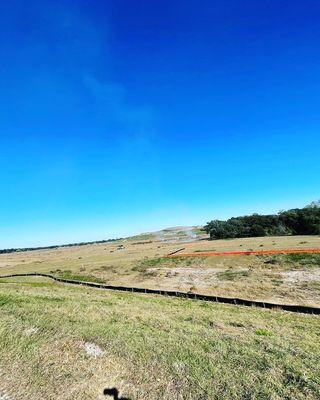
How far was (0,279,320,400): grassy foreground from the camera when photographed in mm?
8289

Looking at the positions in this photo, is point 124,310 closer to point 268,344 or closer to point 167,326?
point 167,326

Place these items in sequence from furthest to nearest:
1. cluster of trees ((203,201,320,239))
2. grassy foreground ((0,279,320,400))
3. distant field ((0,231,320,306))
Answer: cluster of trees ((203,201,320,239)), distant field ((0,231,320,306)), grassy foreground ((0,279,320,400))

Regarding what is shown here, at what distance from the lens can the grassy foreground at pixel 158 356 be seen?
8.29 m

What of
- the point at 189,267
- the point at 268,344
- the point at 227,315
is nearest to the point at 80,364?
the point at 268,344

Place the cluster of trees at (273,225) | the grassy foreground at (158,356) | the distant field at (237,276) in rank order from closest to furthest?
the grassy foreground at (158,356) < the distant field at (237,276) < the cluster of trees at (273,225)

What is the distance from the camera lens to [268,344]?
10.5m

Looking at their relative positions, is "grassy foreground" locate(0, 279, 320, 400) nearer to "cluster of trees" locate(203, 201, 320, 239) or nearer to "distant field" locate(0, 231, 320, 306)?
"distant field" locate(0, 231, 320, 306)

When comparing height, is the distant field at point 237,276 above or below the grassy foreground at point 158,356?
above

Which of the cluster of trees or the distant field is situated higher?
the cluster of trees

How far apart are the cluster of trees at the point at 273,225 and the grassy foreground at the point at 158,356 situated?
221 ft

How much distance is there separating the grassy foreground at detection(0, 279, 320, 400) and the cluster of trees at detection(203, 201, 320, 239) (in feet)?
221

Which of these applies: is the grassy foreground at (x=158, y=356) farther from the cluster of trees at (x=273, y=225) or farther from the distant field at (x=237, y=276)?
the cluster of trees at (x=273, y=225)

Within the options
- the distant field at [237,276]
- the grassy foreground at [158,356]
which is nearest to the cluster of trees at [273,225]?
the distant field at [237,276]

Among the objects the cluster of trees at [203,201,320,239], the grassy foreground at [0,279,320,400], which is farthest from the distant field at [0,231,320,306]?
the cluster of trees at [203,201,320,239]
